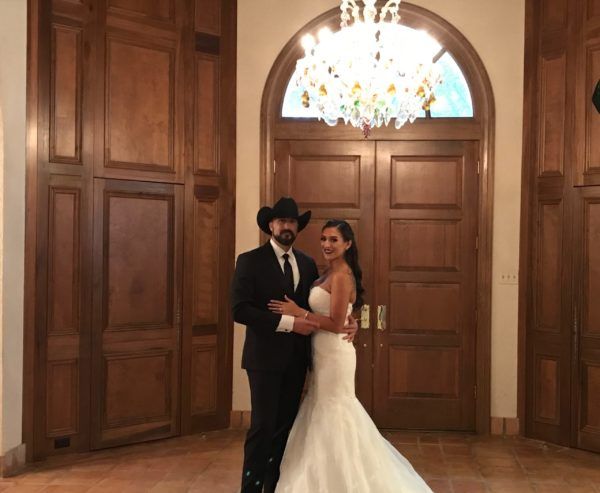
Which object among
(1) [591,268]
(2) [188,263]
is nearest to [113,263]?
(2) [188,263]

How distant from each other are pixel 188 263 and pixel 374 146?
6.06 ft

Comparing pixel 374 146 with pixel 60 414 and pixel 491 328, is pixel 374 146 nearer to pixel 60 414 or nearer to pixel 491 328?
pixel 491 328

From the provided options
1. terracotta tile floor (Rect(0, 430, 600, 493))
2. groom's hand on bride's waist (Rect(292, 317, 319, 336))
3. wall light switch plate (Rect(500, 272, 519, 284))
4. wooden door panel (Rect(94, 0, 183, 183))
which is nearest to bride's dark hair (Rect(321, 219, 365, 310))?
groom's hand on bride's waist (Rect(292, 317, 319, 336))

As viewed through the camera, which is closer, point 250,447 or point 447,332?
point 250,447

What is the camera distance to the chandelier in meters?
4.44

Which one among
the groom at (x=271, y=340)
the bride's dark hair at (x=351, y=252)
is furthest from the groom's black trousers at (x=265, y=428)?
the bride's dark hair at (x=351, y=252)

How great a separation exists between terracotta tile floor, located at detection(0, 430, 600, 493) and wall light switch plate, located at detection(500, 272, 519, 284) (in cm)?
128

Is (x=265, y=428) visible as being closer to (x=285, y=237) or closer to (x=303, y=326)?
(x=303, y=326)

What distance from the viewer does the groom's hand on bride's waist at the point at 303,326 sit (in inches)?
160

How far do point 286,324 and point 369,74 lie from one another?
1.55 meters

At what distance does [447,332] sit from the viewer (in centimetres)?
641

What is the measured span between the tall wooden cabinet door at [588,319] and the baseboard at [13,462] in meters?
4.12

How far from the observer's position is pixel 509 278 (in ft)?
20.7

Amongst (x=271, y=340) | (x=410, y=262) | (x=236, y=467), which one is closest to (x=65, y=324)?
(x=236, y=467)
